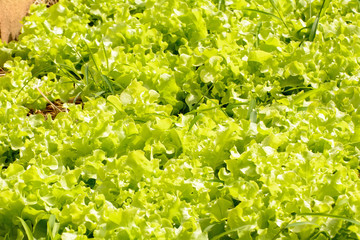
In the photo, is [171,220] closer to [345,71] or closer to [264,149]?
[264,149]

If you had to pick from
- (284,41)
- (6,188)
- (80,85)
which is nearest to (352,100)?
(284,41)

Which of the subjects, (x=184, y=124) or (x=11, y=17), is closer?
(x=184, y=124)

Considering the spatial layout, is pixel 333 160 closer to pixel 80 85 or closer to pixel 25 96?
pixel 80 85

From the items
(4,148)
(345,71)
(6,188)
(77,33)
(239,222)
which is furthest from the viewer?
(77,33)

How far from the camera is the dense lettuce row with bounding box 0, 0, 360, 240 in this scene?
197cm

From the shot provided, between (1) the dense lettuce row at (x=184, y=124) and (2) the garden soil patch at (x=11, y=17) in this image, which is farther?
(2) the garden soil patch at (x=11, y=17)

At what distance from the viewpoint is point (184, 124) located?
8.17 ft

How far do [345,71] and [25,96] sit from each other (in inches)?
69.5

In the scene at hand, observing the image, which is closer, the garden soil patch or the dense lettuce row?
the dense lettuce row

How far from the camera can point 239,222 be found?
75.2 inches

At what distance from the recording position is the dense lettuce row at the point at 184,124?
1.97 metres

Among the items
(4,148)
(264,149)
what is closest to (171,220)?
(264,149)

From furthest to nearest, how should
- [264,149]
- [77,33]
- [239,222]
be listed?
[77,33] < [264,149] < [239,222]

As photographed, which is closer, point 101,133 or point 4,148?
point 101,133
